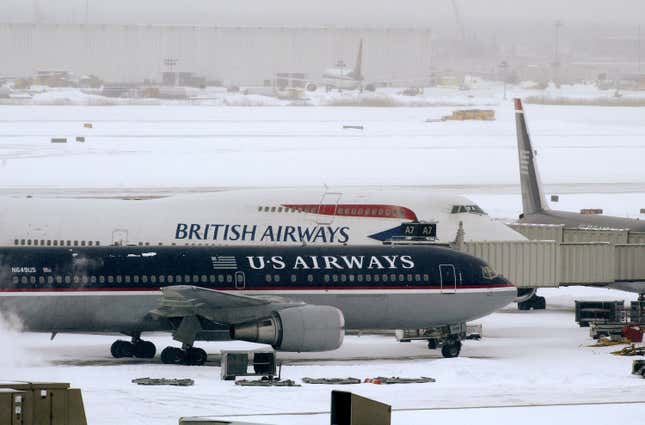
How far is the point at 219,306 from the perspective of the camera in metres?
35.7

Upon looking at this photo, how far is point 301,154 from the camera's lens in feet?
335

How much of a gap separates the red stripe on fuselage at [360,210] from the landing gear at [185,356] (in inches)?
389

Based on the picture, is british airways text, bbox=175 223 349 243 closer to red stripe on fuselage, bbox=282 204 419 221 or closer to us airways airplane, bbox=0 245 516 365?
red stripe on fuselage, bbox=282 204 419 221

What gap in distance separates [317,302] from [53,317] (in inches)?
284

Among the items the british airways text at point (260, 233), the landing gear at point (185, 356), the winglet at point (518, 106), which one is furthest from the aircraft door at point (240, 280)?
the winglet at point (518, 106)

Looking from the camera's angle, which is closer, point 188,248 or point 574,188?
point 188,248

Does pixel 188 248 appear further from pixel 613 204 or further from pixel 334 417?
pixel 613 204

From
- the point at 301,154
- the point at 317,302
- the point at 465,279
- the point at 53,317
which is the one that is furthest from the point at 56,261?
the point at 301,154

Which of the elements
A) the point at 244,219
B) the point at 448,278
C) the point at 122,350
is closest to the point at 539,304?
the point at 448,278

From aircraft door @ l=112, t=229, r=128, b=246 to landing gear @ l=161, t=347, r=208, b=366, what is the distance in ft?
23.6

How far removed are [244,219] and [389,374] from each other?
1136 centimetres

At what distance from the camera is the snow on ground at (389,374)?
28.9 meters

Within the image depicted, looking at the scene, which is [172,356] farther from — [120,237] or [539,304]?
[539,304]

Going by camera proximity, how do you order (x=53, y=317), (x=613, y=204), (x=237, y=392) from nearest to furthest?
(x=237, y=392) → (x=53, y=317) → (x=613, y=204)
